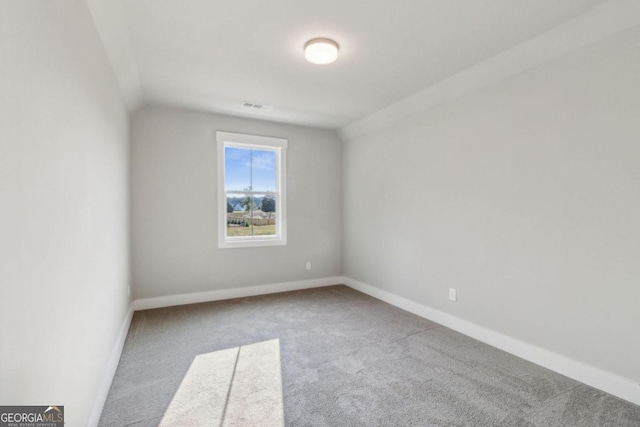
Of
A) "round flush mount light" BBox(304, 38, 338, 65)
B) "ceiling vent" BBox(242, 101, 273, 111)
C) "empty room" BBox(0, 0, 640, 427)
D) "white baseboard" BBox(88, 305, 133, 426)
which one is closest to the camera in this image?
"empty room" BBox(0, 0, 640, 427)

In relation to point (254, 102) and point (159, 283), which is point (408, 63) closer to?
point (254, 102)

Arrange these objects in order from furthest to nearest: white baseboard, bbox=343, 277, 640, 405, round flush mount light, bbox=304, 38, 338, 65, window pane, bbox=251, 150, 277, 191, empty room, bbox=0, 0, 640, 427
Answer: window pane, bbox=251, 150, 277, 191 → round flush mount light, bbox=304, 38, 338, 65 → white baseboard, bbox=343, 277, 640, 405 → empty room, bbox=0, 0, 640, 427

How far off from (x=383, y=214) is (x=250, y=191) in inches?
79.0

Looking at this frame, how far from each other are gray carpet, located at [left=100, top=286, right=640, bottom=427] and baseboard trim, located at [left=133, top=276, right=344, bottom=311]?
0.20 metres

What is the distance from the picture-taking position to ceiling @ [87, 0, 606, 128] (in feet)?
6.78

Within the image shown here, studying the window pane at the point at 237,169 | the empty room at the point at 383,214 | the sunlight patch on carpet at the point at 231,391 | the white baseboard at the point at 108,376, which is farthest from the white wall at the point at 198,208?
the sunlight patch on carpet at the point at 231,391

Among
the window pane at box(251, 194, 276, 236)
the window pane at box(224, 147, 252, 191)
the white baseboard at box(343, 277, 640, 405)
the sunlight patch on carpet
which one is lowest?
the sunlight patch on carpet

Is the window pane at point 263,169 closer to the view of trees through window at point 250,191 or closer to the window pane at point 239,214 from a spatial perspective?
the view of trees through window at point 250,191

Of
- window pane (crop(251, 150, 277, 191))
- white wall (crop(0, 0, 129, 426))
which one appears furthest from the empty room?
window pane (crop(251, 150, 277, 191))

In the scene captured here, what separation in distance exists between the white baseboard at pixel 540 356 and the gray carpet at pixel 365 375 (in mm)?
65

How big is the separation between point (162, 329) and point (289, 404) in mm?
1931

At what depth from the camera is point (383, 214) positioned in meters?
4.28

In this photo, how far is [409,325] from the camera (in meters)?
3.35

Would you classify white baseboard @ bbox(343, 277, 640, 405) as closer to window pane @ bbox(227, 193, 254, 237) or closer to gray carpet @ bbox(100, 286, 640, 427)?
gray carpet @ bbox(100, 286, 640, 427)
